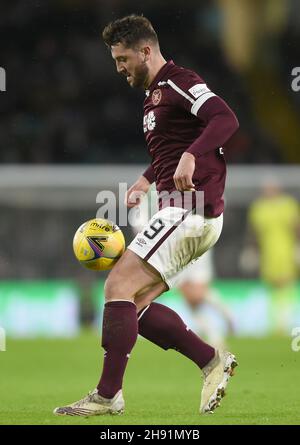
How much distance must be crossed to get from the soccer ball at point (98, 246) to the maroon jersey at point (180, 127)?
0.38m

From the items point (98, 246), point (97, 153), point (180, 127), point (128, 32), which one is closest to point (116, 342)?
point (98, 246)

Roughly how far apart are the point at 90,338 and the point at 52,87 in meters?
6.47

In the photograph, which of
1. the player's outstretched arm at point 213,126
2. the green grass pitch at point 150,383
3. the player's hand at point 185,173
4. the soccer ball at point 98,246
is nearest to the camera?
the player's hand at point 185,173

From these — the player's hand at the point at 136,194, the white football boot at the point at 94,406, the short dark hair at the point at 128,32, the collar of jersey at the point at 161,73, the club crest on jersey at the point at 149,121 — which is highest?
the short dark hair at the point at 128,32

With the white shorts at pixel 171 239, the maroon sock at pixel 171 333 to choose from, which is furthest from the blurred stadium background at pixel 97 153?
the white shorts at pixel 171 239

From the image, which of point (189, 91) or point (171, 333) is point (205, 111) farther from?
point (171, 333)

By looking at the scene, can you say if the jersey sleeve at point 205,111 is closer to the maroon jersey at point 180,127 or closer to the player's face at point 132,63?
the maroon jersey at point 180,127

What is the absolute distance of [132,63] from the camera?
5426 mm

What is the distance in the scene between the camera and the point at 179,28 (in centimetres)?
1864

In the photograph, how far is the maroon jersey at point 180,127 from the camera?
206 inches

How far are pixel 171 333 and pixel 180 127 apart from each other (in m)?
1.10
